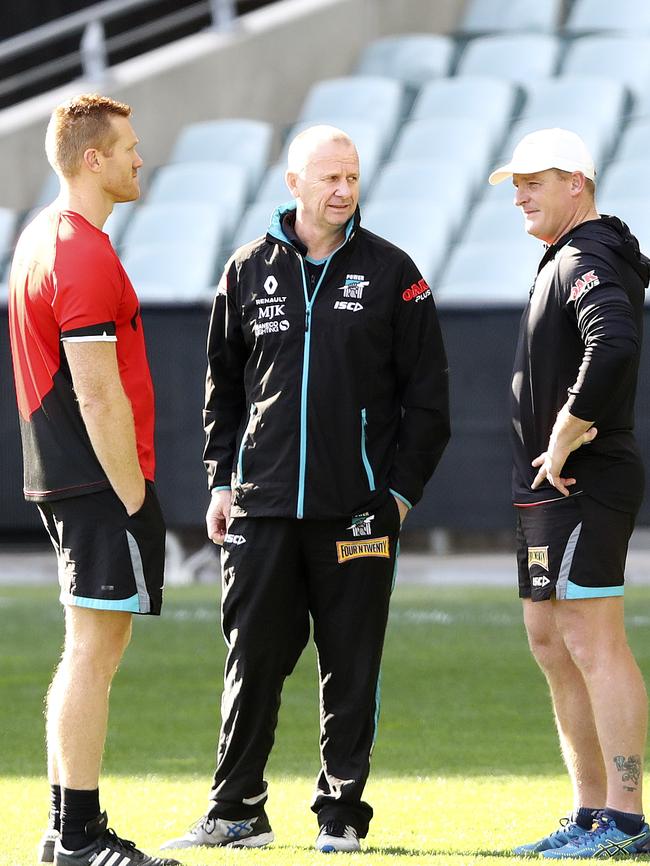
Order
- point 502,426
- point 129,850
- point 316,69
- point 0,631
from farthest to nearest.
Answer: point 316,69 < point 502,426 < point 0,631 < point 129,850

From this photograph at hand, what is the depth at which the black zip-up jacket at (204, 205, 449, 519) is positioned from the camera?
454 cm

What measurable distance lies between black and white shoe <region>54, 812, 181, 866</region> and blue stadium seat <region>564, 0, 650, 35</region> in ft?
49.5

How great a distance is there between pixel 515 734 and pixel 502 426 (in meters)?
4.33

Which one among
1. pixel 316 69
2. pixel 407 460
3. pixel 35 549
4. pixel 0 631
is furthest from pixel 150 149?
pixel 407 460

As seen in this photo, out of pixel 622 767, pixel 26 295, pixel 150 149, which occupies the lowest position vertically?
pixel 622 767

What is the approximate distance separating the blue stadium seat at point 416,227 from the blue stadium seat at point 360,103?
82.0 inches

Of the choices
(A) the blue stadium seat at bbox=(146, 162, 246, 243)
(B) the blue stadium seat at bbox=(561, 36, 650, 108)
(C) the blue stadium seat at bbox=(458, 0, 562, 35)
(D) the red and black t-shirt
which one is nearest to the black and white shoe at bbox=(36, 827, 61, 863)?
(D) the red and black t-shirt

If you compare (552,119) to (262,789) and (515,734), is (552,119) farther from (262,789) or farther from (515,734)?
(262,789)

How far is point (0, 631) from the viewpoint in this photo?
369 inches

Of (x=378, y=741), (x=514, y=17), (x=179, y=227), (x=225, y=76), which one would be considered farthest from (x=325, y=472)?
(x=514, y=17)

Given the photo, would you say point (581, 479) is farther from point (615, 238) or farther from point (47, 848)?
point (47, 848)

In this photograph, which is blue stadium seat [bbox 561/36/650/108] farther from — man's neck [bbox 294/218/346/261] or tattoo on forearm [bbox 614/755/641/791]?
tattoo on forearm [bbox 614/755/641/791]

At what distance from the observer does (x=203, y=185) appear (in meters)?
15.5

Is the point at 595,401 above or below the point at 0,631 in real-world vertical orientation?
above
